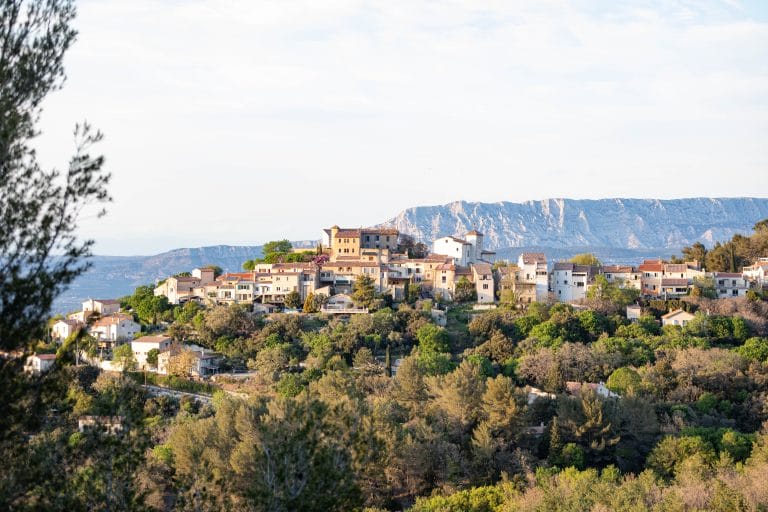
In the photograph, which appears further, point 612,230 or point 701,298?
point 612,230

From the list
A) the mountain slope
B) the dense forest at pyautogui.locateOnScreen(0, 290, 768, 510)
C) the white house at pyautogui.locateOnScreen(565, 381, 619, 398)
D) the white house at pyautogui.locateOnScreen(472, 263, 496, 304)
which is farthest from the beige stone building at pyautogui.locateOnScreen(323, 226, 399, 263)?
the mountain slope

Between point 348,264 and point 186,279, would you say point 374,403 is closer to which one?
point 348,264

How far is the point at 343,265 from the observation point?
52.1 meters

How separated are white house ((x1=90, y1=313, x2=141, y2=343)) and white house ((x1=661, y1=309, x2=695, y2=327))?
28434mm

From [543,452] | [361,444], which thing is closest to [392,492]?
[543,452]

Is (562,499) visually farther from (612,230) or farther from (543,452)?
(612,230)

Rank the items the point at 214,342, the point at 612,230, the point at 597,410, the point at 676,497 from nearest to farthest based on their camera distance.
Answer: the point at 676,497
the point at 597,410
the point at 214,342
the point at 612,230

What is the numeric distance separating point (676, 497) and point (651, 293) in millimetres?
30012

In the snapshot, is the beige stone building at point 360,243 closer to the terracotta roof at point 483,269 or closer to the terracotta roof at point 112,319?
the terracotta roof at point 483,269

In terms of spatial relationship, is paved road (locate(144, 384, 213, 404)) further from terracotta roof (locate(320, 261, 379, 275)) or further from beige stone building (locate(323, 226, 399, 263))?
beige stone building (locate(323, 226, 399, 263))

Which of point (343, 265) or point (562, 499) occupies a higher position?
point (343, 265)

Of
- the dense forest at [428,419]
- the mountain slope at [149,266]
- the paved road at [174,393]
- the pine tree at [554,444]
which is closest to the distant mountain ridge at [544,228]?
the mountain slope at [149,266]

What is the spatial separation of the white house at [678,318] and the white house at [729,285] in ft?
19.9

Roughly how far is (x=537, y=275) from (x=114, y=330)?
78.4ft
